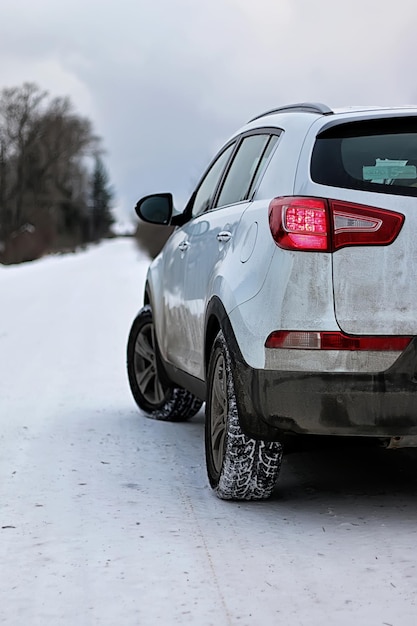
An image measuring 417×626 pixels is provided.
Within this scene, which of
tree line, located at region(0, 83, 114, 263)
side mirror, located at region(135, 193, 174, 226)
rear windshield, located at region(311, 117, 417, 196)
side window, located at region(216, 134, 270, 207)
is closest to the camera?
rear windshield, located at region(311, 117, 417, 196)

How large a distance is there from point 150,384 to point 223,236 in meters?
2.45

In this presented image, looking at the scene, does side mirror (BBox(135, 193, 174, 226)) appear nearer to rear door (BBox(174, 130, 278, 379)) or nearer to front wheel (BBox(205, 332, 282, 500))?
rear door (BBox(174, 130, 278, 379))

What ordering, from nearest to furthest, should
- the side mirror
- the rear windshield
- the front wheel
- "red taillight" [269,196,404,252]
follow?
"red taillight" [269,196,404,252]
the rear windshield
the front wheel
the side mirror

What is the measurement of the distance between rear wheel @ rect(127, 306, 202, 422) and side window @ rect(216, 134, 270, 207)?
1578mm

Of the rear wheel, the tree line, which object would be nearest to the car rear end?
the rear wheel

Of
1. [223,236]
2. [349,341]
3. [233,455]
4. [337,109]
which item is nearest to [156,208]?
[223,236]

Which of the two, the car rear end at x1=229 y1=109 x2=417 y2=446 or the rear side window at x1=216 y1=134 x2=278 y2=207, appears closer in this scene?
the car rear end at x1=229 y1=109 x2=417 y2=446

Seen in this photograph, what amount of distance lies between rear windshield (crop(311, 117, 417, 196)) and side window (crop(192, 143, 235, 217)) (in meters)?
1.45

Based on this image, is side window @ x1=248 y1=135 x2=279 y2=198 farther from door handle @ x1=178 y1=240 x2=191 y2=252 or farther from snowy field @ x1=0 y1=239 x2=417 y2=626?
snowy field @ x1=0 y1=239 x2=417 y2=626

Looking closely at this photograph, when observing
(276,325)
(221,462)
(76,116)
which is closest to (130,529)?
(221,462)

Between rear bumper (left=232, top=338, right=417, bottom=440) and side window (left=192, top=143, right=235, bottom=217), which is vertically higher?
side window (left=192, top=143, right=235, bottom=217)

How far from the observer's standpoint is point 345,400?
3.94m

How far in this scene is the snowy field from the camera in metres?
3.27

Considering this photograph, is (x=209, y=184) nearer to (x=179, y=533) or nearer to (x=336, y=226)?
(x=336, y=226)
